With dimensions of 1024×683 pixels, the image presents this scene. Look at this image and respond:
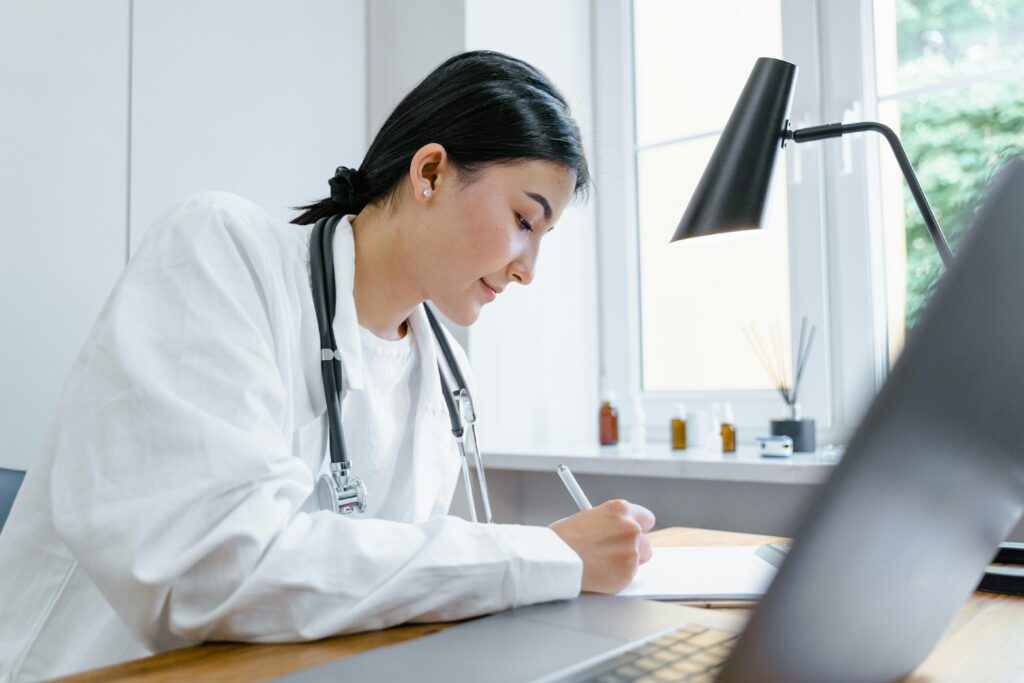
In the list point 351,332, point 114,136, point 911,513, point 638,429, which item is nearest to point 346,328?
point 351,332

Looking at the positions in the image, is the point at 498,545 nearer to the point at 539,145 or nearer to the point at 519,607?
the point at 519,607

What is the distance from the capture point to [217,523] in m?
0.66

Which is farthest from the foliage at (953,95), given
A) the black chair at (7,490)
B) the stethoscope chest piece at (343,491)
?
the black chair at (7,490)

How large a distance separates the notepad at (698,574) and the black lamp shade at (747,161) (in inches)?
16.3

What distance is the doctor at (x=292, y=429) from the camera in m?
0.66

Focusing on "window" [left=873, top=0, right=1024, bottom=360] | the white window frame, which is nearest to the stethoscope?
the white window frame

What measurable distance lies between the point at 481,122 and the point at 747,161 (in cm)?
36

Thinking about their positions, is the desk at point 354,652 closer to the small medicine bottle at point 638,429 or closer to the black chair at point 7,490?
the black chair at point 7,490

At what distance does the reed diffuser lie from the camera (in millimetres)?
1846

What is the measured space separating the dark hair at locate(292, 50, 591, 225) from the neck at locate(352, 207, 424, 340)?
2.0 inches

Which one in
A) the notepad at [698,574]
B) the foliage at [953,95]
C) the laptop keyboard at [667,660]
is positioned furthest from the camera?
the foliage at [953,95]

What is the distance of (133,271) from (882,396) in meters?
0.74

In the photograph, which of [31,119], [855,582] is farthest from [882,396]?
[31,119]

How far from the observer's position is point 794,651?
333 mm
